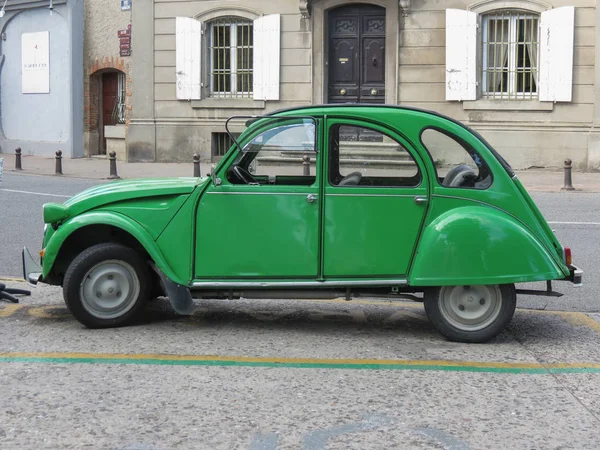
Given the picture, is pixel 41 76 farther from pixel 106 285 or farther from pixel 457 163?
pixel 457 163

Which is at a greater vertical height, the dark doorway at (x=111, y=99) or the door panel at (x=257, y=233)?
the dark doorway at (x=111, y=99)

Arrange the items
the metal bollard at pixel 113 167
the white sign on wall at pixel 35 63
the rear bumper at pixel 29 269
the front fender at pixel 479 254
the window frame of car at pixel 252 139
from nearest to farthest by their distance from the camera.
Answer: the front fender at pixel 479 254 < the window frame of car at pixel 252 139 < the rear bumper at pixel 29 269 < the metal bollard at pixel 113 167 < the white sign on wall at pixel 35 63

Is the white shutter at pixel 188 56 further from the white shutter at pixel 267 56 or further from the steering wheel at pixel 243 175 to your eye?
the steering wheel at pixel 243 175

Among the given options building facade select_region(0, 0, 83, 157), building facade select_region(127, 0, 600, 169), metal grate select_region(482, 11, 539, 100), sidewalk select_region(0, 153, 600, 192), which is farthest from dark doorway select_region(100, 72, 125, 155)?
metal grate select_region(482, 11, 539, 100)

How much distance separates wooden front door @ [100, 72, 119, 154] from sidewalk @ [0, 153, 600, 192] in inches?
50.0

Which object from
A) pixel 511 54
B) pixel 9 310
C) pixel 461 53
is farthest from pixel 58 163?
pixel 9 310

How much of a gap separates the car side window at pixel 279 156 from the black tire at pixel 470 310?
1270 millimetres

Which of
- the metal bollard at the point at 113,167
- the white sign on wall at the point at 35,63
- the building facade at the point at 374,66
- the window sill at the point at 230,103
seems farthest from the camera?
the white sign on wall at the point at 35,63

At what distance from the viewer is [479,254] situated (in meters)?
6.49

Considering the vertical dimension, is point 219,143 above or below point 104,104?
below

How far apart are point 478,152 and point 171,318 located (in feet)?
8.77

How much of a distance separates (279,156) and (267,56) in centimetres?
1585

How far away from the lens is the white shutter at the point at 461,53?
2086cm

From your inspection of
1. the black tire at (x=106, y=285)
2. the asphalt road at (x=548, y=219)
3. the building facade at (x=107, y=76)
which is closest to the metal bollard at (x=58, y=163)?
the asphalt road at (x=548, y=219)
